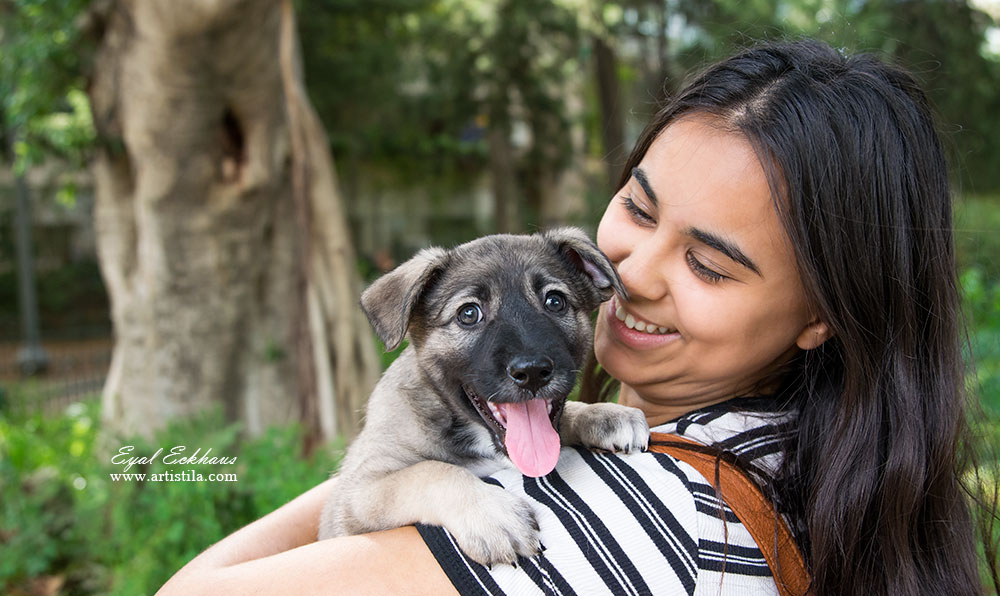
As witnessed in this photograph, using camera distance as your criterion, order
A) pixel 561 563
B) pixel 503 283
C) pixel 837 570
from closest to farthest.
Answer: pixel 561 563 → pixel 837 570 → pixel 503 283

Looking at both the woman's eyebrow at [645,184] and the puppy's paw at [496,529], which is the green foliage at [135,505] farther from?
the woman's eyebrow at [645,184]

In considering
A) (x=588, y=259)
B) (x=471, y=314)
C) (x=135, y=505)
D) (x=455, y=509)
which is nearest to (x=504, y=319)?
(x=471, y=314)

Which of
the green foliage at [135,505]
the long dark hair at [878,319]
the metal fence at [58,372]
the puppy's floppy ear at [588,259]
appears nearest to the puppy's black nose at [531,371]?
the puppy's floppy ear at [588,259]

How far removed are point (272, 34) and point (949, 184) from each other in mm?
5081

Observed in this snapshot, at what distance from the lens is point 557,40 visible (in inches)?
542

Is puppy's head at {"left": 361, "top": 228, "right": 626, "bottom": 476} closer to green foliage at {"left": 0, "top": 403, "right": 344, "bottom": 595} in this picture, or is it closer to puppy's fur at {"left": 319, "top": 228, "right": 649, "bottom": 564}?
puppy's fur at {"left": 319, "top": 228, "right": 649, "bottom": 564}

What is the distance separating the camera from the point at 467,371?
2.53 meters

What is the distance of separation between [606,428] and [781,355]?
59 cm

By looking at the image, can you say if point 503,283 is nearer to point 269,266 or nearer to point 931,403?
point 931,403

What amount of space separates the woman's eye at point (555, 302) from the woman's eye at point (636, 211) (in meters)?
0.43

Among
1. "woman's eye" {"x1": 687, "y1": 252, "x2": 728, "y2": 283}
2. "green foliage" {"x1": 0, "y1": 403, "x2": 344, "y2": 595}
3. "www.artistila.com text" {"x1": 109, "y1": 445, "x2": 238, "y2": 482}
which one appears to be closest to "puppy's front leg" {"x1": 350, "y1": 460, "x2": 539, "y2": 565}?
"woman's eye" {"x1": 687, "y1": 252, "x2": 728, "y2": 283}

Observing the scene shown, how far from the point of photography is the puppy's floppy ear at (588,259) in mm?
2365

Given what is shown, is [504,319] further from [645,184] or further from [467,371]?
[645,184]

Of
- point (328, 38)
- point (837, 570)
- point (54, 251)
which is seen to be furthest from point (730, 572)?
point (54, 251)
